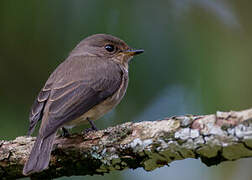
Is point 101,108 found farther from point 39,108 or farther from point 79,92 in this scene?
point 39,108

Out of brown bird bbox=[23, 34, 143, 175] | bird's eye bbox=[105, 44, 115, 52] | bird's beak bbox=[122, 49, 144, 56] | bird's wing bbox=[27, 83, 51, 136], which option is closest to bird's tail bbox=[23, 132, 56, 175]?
brown bird bbox=[23, 34, 143, 175]

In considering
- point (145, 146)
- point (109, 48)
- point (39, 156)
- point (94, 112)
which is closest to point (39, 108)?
point (94, 112)

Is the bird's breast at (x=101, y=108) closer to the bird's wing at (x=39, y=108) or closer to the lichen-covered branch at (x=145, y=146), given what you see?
the bird's wing at (x=39, y=108)

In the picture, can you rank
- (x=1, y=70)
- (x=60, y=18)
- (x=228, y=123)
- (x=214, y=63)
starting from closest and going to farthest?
1. (x=228, y=123)
2. (x=214, y=63)
3. (x=60, y=18)
4. (x=1, y=70)

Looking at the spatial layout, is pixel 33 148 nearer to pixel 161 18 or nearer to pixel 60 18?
pixel 60 18

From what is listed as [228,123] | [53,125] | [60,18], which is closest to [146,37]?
[60,18]

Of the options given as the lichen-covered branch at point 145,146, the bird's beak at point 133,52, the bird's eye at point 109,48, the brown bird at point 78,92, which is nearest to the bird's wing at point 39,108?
the brown bird at point 78,92
